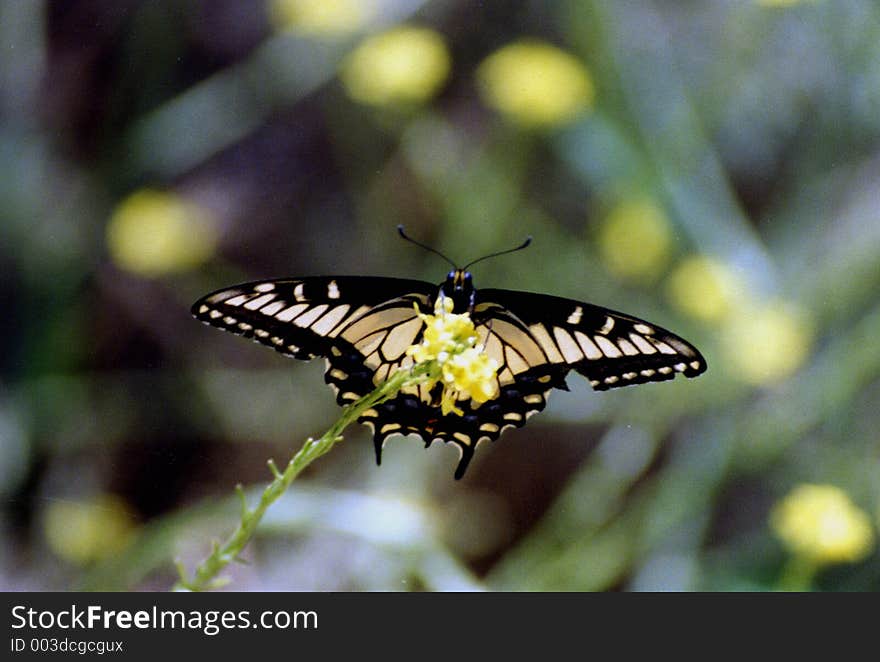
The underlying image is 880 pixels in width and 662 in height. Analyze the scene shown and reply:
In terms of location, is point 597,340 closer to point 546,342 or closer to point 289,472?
point 546,342

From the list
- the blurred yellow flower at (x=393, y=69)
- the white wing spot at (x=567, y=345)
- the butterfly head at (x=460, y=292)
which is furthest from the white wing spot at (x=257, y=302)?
the blurred yellow flower at (x=393, y=69)

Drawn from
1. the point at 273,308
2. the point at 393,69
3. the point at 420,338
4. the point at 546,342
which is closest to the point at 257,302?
the point at 273,308

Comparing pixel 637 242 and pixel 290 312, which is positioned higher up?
pixel 637 242

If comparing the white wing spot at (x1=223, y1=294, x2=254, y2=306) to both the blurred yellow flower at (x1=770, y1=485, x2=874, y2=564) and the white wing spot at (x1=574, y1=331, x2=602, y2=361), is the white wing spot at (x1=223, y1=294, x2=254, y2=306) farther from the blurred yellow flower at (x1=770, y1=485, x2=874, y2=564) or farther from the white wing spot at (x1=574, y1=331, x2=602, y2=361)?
the blurred yellow flower at (x1=770, y1=485, x2=874, y2=564)

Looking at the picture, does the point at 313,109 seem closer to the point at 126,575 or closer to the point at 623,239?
the point at 623,239

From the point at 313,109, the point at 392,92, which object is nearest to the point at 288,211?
the point at 313,109

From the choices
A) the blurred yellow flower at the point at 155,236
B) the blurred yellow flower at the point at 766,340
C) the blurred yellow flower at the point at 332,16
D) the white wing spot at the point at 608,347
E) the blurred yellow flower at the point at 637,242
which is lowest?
the white wing spot at the point at 608,347

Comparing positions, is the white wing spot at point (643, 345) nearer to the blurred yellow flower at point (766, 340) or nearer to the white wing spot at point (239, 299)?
the white wing spot at point (239, 299)
